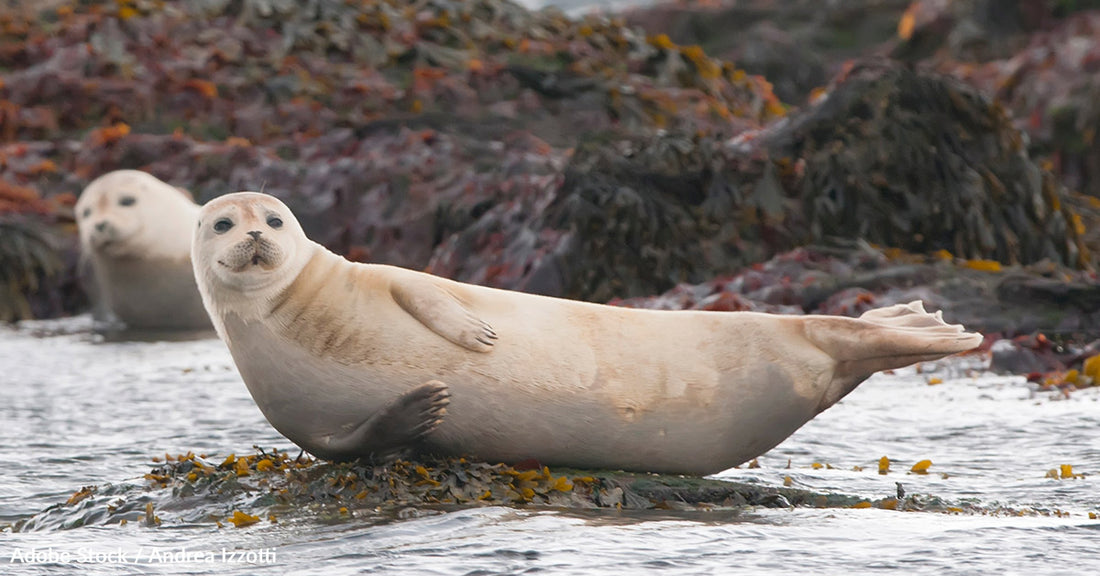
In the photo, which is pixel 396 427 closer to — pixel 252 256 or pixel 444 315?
pixel 444 315

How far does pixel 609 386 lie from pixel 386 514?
0.86 metres

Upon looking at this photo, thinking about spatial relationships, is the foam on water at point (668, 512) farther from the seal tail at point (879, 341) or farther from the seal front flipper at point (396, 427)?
the seal tail at point (879, 341)

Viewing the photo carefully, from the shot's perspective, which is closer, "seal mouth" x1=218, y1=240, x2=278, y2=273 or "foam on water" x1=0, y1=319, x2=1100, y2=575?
"foam on water" x1=0, y1=319, x2=1100, y2=575

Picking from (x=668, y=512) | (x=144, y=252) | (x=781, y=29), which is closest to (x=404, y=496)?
(x=668, y=512)

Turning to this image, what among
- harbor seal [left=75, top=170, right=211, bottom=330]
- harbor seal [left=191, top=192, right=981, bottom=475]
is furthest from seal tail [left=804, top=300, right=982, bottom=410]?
harbor seal [left=75, top=170, right=211, bottom=330]

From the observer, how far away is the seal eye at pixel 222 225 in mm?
5605

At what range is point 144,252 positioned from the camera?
1276 cm

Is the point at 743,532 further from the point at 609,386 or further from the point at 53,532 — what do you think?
the point at 53,532

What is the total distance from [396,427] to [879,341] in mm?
1623

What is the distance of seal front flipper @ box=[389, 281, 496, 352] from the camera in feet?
17.7

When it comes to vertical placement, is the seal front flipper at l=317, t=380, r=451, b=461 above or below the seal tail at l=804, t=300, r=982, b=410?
below

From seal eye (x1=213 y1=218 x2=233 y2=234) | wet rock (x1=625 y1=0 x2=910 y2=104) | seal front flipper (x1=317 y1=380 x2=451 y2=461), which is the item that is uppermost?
wet rock (x1=625 y1=0 x2=910 y2=104)

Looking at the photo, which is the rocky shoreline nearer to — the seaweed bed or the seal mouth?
the seaweed bed

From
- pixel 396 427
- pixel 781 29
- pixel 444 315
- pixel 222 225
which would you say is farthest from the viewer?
pixel 781 29
